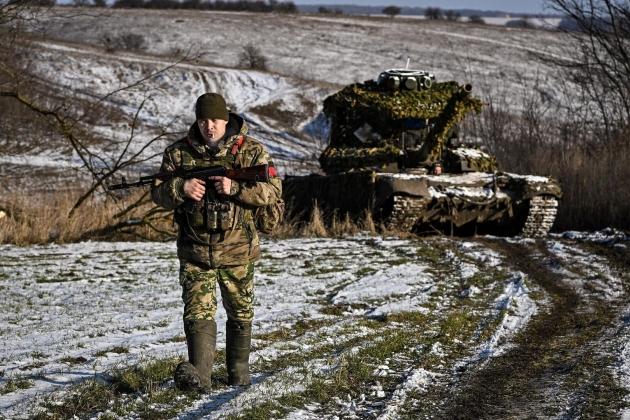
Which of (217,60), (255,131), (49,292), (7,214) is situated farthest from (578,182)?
(217,60)

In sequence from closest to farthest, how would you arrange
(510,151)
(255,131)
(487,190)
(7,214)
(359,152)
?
(7,214), (487,190), (359,152), (510,151), (255,131)

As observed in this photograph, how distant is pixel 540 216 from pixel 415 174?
2235 millimetres

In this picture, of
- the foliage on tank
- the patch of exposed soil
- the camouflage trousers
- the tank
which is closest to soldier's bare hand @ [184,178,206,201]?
the camouflage trousers

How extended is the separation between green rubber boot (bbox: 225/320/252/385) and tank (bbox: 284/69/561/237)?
28.6ft

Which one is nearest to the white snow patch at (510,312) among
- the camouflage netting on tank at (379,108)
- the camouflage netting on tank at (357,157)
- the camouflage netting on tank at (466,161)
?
the camouflage netting on tank at (466,161)

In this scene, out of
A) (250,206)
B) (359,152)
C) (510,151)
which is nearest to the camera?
(250,206)

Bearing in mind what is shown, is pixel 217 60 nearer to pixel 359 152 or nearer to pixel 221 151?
pixel 359 152

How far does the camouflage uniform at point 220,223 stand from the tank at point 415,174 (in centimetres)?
870

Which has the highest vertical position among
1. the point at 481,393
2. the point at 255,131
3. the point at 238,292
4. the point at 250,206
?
the point at 250,206

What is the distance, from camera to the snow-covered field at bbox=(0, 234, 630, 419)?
523cm

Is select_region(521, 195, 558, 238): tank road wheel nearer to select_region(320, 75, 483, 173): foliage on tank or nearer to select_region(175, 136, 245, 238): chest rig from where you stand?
select_region(320, 75, 483, 173): foliage on tank

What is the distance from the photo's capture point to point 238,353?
5453 mm

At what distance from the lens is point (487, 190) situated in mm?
14906

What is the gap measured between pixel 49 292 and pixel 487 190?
7980mm
